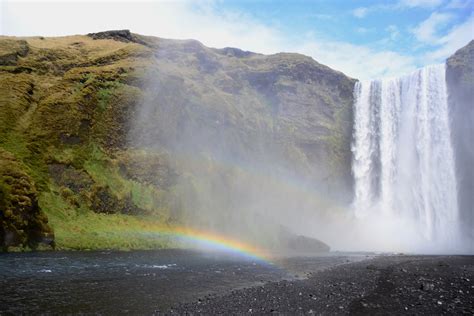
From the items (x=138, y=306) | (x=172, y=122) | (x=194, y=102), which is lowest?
(x=138, y=306)

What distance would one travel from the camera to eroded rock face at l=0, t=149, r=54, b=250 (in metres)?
39.2

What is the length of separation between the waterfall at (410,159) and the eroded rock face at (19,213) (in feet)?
227

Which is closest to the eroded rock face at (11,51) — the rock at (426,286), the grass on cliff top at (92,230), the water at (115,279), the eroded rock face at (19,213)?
the eroded rock face at (19,213)

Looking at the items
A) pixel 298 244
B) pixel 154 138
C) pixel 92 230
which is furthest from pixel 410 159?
pixel 92 230

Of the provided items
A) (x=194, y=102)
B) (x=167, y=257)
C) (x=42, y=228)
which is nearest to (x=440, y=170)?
(x=194, y=102)

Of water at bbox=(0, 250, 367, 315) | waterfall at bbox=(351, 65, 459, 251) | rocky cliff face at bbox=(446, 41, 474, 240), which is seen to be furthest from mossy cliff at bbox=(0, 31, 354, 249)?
rocky cliff face at bbox=(446, 41, 474, 240)

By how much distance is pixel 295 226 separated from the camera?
86.0 m

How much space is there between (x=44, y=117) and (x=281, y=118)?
216 ft

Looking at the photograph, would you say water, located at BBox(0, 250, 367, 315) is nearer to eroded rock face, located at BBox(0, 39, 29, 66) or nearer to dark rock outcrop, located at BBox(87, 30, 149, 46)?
eroded rock face, located at BBox(0, 39, 29, 66)

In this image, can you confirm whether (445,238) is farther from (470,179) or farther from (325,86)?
(325,86)

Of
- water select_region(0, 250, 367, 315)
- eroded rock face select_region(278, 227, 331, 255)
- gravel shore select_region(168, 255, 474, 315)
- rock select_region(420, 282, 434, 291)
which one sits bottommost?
water select_region(0, 250, 367, 315)

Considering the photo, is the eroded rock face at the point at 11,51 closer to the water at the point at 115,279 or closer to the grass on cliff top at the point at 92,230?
the grass on cliff top at the point at 92,230

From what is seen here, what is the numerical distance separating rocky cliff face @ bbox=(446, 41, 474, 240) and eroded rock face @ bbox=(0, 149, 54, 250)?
7700 centimetres

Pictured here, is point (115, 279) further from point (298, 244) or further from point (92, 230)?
point (298, 244)
